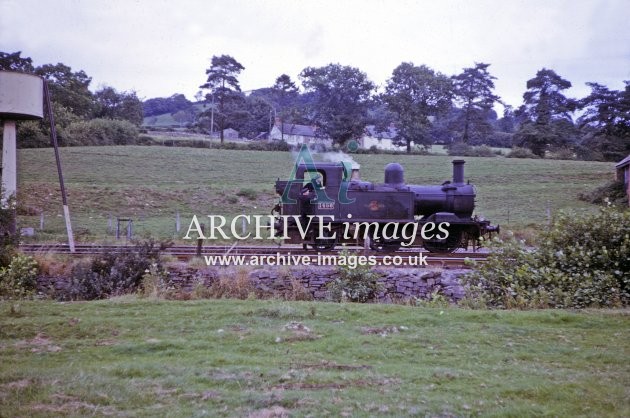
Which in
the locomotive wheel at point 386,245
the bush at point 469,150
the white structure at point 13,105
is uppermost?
the bush at point 469,150

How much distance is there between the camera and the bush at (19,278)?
10665 millimetres

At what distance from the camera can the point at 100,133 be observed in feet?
151

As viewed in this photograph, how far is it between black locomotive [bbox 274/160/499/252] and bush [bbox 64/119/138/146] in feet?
114

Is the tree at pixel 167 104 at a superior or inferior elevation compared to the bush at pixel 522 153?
superior

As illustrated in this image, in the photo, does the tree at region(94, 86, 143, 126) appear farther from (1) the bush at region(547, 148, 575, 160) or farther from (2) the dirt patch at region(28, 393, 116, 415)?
(2) the dirt patch at region(28, 393, 116, 415)

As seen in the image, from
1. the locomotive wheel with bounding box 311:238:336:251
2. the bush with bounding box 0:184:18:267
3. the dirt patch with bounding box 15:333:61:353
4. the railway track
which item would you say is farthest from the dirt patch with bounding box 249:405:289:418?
the locomotive wheel with bounding box 311:238:336:251

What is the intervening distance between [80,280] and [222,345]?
236 inches

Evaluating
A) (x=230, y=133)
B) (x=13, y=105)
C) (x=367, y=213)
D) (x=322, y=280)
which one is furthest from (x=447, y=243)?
(x=230, y=133)

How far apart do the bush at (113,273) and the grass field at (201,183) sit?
21.1 ft

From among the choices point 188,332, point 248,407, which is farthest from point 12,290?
point 248,407

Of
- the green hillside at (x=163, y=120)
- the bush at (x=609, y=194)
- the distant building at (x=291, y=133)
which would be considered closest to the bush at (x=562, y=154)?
the bush at (x=609, y=194)

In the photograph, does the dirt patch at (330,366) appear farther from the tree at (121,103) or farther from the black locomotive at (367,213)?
the tree at (121,103)

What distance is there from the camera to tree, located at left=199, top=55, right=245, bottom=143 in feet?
167

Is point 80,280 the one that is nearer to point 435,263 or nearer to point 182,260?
point 182,260
